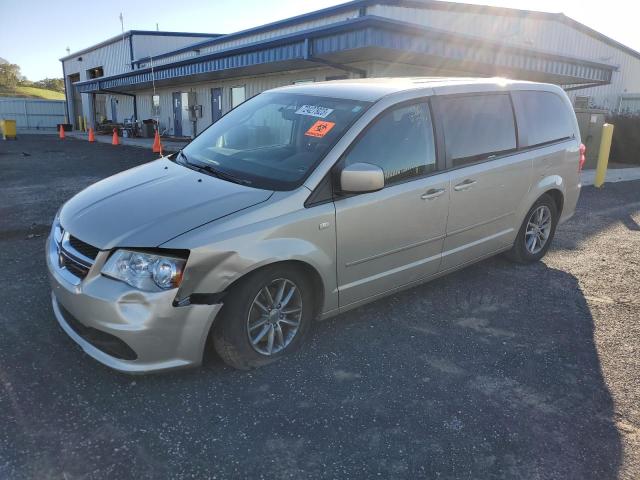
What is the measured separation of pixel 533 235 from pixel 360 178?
294 centimetres

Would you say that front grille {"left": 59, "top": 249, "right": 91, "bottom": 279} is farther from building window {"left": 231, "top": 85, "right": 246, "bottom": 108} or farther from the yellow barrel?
the yellow barrel

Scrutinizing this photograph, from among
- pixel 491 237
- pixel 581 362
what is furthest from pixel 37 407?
pixel 491 237

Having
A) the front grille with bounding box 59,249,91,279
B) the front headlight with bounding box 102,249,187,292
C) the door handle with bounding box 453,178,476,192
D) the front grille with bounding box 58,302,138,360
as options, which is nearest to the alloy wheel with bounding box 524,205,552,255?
the door handle with bounding box 453,178,476,192

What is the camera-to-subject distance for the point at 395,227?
3682 millimetres

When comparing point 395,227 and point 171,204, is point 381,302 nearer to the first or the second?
point 395,227

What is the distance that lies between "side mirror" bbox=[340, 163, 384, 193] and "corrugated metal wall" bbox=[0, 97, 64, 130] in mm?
40662

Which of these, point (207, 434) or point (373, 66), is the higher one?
point (373, 66)

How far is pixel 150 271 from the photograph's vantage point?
2756mm

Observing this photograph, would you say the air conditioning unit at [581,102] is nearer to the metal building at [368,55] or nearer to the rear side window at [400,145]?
the metal building at [368,55]

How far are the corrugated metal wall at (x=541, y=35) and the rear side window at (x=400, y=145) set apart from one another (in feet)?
35.8

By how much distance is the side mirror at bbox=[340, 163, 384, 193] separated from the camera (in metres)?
3.23

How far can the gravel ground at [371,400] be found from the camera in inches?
96.6

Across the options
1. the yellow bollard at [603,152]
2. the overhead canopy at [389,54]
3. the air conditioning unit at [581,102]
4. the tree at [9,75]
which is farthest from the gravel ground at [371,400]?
the tree at [9,75]

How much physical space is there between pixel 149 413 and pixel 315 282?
4.30 feet
